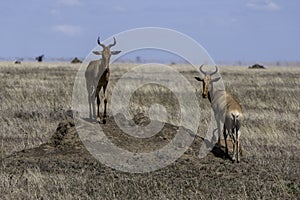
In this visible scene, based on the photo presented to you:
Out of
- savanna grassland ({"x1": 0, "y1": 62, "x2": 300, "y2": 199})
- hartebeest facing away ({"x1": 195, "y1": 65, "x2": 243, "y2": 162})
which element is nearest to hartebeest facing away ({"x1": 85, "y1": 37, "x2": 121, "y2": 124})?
savanna grassland ({"x1": 0, "y1": 62, "x2": 300, "y2": 199})

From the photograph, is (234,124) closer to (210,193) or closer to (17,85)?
(210,193)

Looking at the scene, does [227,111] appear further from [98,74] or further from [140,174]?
[98,74]

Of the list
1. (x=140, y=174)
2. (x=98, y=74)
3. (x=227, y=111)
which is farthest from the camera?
(x=98, y=74)

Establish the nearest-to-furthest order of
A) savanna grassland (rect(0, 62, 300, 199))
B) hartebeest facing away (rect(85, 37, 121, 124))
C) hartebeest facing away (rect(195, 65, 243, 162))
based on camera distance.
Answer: savanna grassland (rect(0, 62, 300, 199)), hartebeest facing away (rect(195, 65, 243, 162)), hartebeest facing away (rect(85, 37, 121, 124))

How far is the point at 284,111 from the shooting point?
23047 mm

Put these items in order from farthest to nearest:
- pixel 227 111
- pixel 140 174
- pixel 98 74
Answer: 1. pixel 98 74
2. pixel 227 111
3. pixel 140 174

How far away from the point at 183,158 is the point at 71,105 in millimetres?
10871

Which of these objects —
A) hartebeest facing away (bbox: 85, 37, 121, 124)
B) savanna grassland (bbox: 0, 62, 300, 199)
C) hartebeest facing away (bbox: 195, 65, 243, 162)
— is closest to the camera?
savanna grassland (bbox: 0, 62, 300, 199)

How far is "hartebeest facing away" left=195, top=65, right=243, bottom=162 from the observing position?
13406mm

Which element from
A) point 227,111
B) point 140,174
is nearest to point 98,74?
point 227,111

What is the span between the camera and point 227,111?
13594mm

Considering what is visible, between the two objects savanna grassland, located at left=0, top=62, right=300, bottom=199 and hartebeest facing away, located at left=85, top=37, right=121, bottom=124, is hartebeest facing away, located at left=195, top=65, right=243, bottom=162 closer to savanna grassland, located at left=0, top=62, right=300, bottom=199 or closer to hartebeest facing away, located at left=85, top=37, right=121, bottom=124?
savanna grassland, located at left=0, top=62, right=300, bottom=199

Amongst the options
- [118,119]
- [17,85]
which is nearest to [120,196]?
[118,119]

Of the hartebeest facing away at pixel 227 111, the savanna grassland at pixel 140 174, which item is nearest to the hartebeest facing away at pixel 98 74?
the savanna grassland at pixel 140 174
